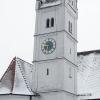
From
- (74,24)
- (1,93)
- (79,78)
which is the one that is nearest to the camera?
(1,93)

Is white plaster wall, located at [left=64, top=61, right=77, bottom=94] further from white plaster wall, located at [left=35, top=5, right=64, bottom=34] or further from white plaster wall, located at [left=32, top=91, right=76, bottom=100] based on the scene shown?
white plaster wall, located at [left=35, top=5, right=64, bottom=34]

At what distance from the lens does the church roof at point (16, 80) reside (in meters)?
36.3

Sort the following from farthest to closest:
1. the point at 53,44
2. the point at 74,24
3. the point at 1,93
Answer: the point at 74,24 < the point at 53,44 < the point at 1,93

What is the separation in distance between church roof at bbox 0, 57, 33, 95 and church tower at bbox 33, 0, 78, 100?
1.24 meters

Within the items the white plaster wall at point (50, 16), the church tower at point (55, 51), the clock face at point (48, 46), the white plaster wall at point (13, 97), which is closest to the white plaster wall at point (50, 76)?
the church tower at point (55, 51)

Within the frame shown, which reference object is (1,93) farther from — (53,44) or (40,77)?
(53,44)

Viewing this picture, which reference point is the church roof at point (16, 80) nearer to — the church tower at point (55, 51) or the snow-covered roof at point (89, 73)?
the church tower at point (55, 51)

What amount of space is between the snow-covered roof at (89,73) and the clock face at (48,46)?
7329 mm

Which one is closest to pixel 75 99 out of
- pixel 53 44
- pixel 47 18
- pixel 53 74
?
pixel 53 74

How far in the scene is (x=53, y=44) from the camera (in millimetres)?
38406

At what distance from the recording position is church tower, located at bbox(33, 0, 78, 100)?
3709 centimetres

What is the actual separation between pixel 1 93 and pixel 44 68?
5346 mm

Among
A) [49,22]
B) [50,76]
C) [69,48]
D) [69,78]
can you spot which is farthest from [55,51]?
[49,22]

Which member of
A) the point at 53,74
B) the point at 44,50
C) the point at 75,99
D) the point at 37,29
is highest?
the point at 37,29
